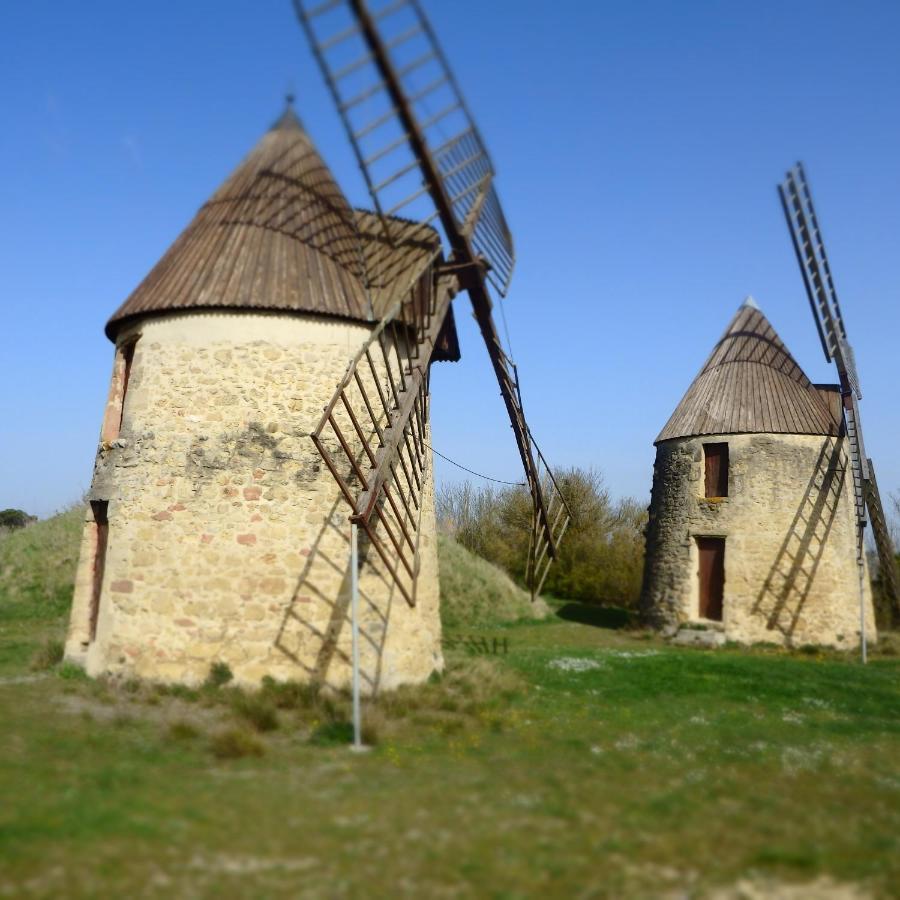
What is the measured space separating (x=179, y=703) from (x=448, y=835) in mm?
4950

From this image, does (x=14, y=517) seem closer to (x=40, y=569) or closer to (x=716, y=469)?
(x=40, y=569)

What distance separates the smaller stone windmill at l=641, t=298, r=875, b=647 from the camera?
17688mm

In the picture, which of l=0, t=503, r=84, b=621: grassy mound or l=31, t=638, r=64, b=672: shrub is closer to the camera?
l=31, t=638, r=64, b=672: shrub

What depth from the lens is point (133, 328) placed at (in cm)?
1124

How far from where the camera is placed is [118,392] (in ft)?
37.9

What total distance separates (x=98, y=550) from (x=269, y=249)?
15.4 feet

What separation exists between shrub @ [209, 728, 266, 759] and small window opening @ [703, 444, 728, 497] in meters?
13.8

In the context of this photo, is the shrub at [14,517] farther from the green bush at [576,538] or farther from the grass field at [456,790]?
the grass field at [456,790]

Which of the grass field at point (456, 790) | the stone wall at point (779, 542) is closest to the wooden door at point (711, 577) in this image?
the stone wall at point (779, 542)

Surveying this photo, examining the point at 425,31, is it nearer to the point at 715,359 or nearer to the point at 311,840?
the point at 311,840

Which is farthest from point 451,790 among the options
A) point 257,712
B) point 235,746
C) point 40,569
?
point 40,569

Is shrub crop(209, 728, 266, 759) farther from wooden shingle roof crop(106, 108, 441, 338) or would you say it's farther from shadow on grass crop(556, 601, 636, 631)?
shadow on grass crop(556, 601, 636, 631)

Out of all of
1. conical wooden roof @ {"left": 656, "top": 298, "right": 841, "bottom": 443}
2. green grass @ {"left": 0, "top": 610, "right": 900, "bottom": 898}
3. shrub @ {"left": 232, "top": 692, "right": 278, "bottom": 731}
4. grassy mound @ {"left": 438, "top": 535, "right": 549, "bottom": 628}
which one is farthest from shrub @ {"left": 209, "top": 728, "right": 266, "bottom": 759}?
conical wooden roof @ {"left": 656, "top": 298, "right": 841, "bottom": 443}

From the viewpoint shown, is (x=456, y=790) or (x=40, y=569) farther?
(x=40, y=569)
